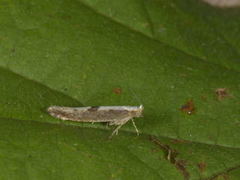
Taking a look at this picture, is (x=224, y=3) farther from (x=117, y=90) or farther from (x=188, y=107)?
(x=117, y=90)

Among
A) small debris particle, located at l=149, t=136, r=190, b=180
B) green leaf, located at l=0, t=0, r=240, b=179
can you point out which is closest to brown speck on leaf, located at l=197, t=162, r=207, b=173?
green leaf, located at l=0, t=0, r=240, b=179

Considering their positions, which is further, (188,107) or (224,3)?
(224,3)

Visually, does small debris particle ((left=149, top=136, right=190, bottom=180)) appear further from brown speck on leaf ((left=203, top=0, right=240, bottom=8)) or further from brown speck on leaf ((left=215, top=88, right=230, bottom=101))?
brown speck on leaf ((left=203, top=0, right=240, bottom=8))

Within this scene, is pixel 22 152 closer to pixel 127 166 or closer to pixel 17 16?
pixel 127 166

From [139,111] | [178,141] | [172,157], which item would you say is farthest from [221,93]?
[172,157]

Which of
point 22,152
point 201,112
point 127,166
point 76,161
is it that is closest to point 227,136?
point 201,112
